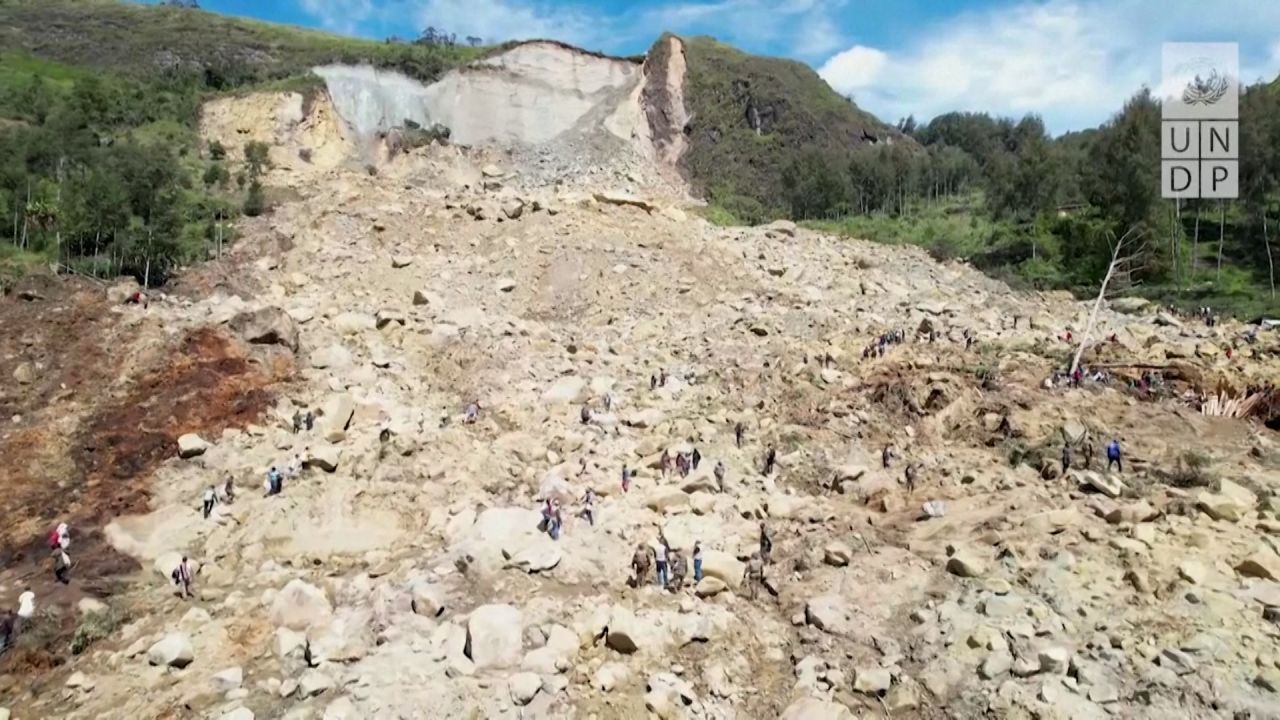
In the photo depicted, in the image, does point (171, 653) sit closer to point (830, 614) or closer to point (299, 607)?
point (299, 607)

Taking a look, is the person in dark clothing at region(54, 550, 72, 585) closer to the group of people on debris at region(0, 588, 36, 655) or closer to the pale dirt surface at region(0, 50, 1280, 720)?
the pale dirt surface at region(0, 50, 1280, 720)

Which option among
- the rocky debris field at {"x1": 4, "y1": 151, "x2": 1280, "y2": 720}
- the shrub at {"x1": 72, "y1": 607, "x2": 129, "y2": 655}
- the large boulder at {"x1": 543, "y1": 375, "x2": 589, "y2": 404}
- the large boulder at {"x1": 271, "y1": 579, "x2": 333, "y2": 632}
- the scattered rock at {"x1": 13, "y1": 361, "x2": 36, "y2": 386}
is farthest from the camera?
the large boulder at {"x1": 543, "y1": 375, "x2": 589, "y2": 404}

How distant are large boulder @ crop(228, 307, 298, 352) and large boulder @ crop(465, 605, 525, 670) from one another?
1073 cm

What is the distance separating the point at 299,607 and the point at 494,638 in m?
2.77

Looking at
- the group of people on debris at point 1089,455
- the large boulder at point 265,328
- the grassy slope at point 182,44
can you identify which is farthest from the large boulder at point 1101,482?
the grassy slope at point 182,44

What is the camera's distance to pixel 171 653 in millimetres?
9867

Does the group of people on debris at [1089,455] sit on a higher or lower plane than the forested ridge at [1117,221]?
lower

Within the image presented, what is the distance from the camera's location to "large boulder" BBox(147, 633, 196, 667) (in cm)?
984

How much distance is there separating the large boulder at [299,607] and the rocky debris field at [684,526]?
2.1 inches

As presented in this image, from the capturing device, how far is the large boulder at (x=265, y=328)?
1822 cm

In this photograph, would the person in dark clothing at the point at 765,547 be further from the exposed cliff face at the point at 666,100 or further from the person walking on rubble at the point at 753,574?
the exposed cliff face at the point at 666,100

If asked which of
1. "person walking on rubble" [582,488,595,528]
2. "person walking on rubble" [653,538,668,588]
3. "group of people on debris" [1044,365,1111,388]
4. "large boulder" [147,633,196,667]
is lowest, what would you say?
"large boulder" [147,633,196,667]

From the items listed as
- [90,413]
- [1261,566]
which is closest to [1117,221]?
[1261,566]

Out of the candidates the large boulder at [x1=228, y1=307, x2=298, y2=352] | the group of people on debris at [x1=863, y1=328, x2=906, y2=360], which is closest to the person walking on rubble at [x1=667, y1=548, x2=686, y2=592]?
the group of people on debris at [x1=863, y1=328, x2=906, y2=360]
